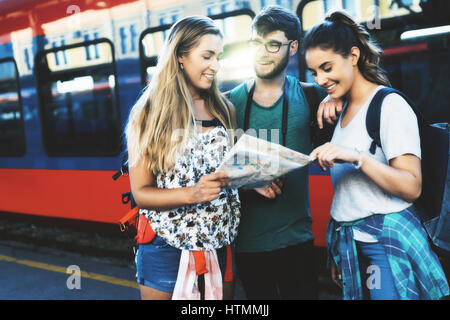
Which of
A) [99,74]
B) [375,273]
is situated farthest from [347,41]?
[99,74]

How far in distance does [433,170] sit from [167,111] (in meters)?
0.95

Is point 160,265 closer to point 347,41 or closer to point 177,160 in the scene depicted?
point 177,160

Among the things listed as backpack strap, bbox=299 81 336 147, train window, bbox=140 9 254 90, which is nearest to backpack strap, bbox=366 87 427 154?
backpack strap, bbox=299 81 336 147

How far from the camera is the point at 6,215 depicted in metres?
5.38

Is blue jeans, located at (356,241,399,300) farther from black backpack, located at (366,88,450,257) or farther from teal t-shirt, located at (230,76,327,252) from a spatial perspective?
teal t-shirt, located at (230,76,327,252)

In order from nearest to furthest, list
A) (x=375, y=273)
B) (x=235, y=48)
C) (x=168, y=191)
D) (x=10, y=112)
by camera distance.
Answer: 1. (x=375, y=273)
2. (x=168, y=191)
3. (x=235, y=48)
4. (x=10, y=112)

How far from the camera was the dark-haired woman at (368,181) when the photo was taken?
4.07 feet

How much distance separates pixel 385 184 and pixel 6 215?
5.45 metres

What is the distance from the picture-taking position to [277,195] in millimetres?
1725

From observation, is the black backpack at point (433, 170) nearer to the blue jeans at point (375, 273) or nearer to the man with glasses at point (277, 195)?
the blue jeans at point (375, 273)

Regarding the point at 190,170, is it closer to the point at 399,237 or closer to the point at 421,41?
the point at 399,237

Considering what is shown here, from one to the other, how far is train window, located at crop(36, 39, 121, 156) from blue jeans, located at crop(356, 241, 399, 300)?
3.21m

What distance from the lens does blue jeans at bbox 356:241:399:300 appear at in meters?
1.29
